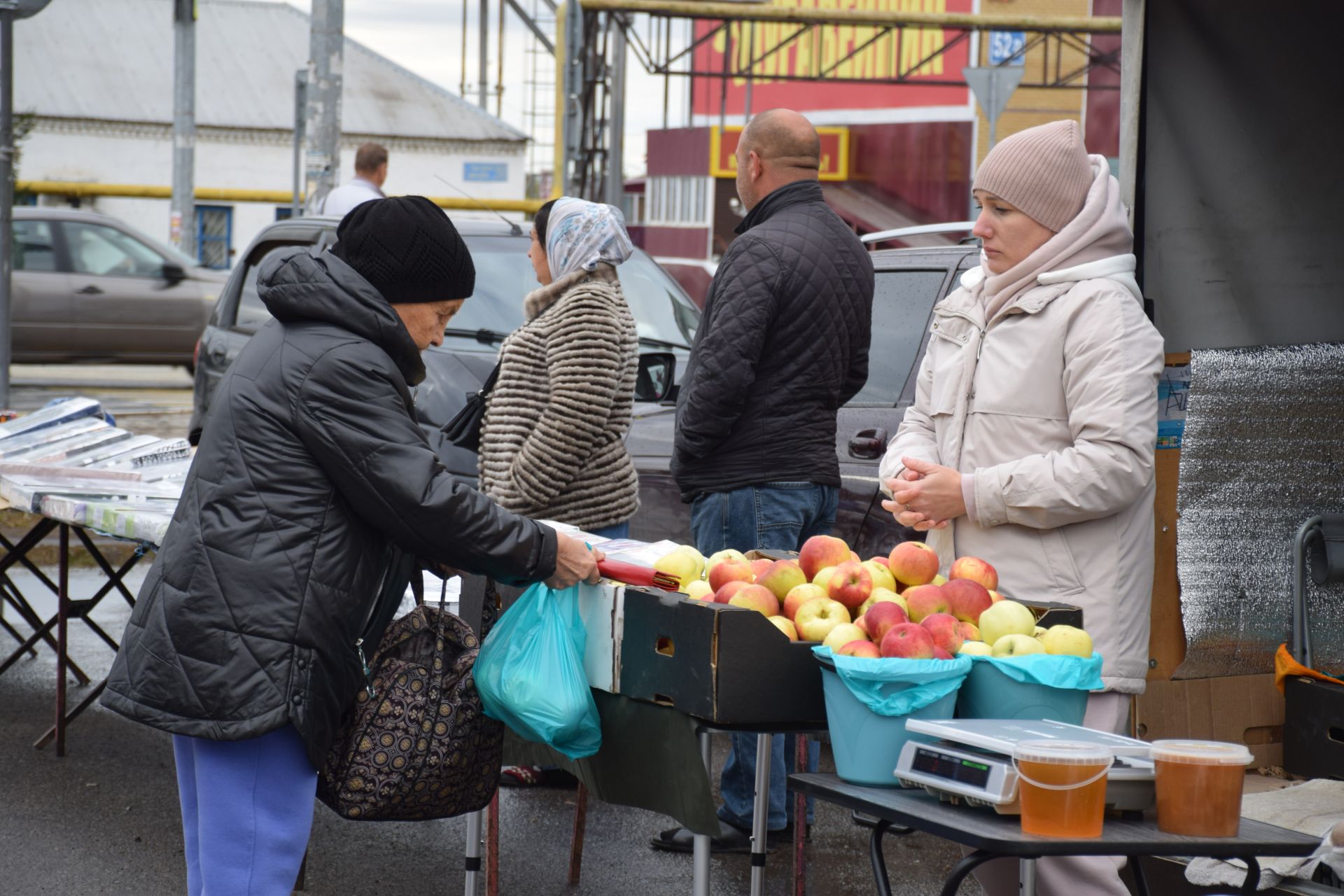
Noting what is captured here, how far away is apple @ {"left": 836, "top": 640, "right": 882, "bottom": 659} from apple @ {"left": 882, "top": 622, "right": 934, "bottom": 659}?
2 centimetres

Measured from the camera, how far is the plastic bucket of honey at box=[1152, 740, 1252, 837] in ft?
8.28

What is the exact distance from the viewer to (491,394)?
495 centimetres

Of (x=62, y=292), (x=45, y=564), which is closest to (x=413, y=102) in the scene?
(x=62, y=292)

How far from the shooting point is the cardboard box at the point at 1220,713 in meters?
4.51

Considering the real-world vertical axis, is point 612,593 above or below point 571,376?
below

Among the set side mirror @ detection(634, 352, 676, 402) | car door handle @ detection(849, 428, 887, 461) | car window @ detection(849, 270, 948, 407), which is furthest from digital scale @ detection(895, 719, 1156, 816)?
side mirror @ detection(634, 352, 676, 402)

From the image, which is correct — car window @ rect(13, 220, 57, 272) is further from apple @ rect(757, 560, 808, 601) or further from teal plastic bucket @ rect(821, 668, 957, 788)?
teal plastic bucket @ rect(821, 668, 957, 788)

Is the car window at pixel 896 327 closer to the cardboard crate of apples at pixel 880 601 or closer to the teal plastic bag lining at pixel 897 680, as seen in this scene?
the cardboard crate of apples at pixel 880 601

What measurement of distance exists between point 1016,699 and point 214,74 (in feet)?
146

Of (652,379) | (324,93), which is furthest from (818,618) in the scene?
(324,93)

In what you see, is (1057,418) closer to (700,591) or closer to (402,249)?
(700,591)

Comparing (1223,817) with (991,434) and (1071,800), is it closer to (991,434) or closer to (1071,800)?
(1071,800)

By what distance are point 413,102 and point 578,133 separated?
97.9 feet

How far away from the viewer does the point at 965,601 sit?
3031 mm
